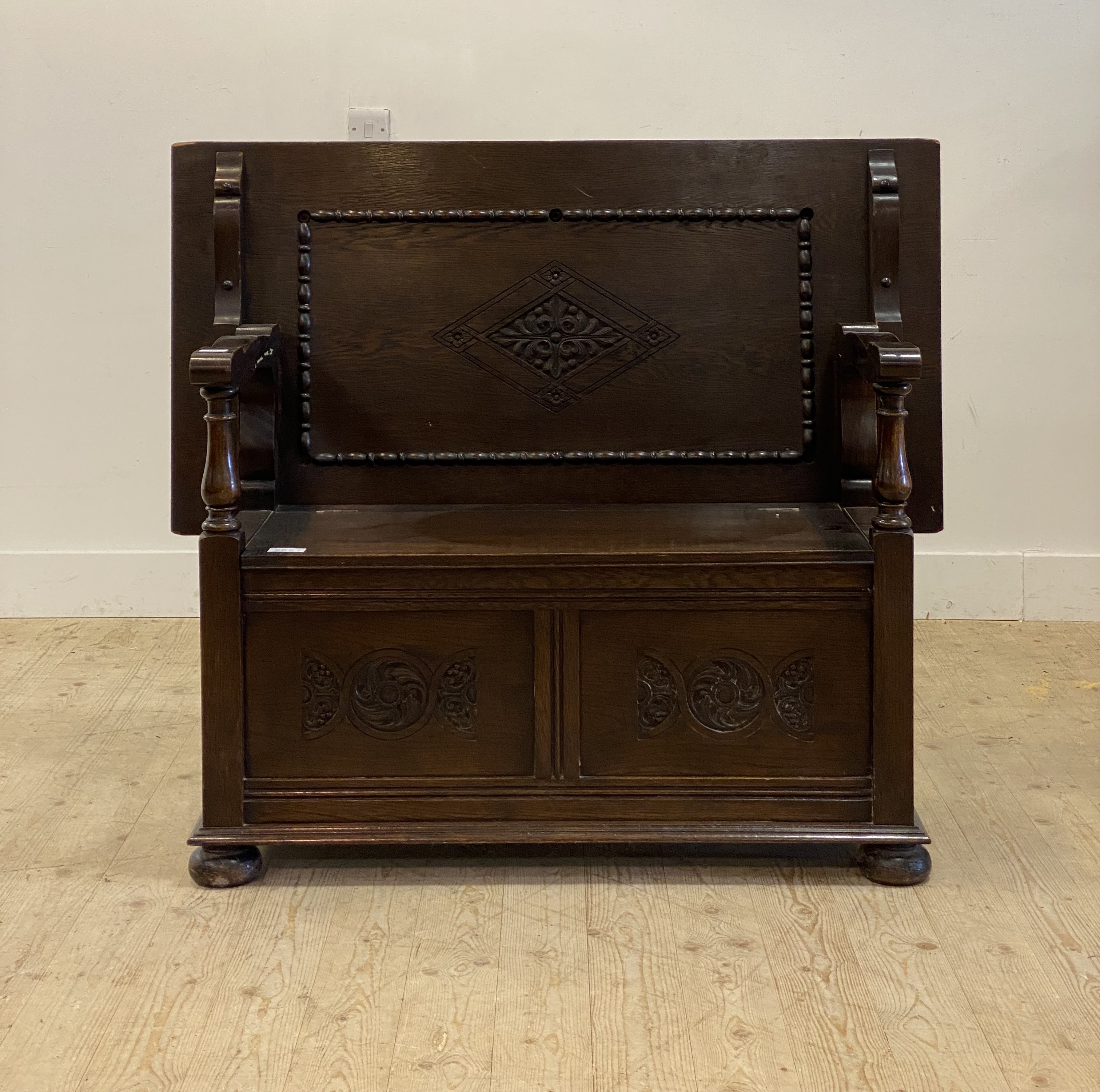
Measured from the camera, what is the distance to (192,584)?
13.1 ft

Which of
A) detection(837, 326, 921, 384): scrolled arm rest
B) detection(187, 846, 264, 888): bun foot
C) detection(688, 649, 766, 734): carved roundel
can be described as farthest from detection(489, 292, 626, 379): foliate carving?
detection(187, 846, 264, 888): bun foot

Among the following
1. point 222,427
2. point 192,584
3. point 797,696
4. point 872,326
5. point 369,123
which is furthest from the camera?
point 192,584

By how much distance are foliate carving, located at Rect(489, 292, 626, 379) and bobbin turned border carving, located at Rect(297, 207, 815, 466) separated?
155 mm

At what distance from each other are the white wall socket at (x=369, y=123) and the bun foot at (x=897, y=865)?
2375mm

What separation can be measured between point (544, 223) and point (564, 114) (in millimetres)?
1395

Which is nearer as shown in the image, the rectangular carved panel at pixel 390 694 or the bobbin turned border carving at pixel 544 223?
the rectangular carved panel at pixel 390 694

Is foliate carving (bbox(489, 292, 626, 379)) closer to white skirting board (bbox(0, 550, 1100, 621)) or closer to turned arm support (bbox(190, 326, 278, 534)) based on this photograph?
turned arm support (bbox(190, 326, 278, 534))

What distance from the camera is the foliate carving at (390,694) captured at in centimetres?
227

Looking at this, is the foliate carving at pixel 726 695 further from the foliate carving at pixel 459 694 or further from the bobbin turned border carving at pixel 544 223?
the bobbin turned border carving at pixel 544 223

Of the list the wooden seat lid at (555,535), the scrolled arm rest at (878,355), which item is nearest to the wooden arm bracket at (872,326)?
the scrolled arm rest at (878,355)

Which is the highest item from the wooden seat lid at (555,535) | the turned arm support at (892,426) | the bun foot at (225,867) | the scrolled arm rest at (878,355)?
the scrolled arm rest at (878,355)

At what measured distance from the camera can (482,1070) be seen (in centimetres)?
176

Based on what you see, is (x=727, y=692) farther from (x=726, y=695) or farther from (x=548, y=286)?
(x=548, y=286)

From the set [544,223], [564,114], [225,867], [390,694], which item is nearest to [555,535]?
[390,694]
